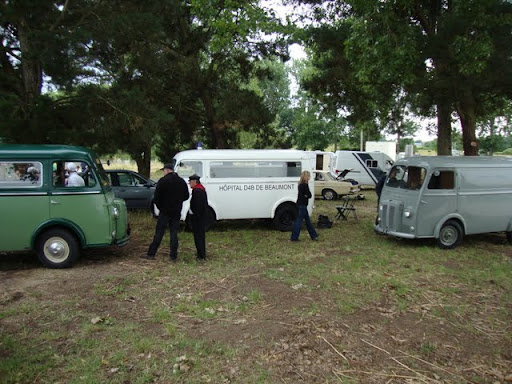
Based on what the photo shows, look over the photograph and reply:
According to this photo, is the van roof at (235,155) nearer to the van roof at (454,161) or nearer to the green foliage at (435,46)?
the van roof at (454,161)

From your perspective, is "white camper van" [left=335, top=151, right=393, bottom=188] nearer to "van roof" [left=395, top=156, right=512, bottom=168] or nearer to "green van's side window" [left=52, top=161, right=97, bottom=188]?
"van roof" [left=395, top=156, right=512, bottom=168]

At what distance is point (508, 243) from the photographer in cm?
1069

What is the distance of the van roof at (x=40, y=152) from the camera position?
7500 mm

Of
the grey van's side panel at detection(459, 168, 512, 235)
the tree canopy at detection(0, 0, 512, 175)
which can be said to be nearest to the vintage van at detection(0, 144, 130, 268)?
the tree canopy at detection(0, 0, 512, 175)

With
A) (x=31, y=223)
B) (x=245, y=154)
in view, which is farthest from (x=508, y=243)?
(x=31, y=223)

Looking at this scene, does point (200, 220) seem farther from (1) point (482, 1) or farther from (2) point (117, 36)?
(1) point (482, 1)

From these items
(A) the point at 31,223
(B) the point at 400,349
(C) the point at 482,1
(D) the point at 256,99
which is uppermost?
(C) the point at 482,1

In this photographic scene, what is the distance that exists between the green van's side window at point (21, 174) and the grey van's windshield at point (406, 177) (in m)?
7.97

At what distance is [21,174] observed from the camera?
24.7ft

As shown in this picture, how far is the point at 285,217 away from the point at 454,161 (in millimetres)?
4629

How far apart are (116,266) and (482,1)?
10.4 m

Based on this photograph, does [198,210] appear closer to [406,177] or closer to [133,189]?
[406,177]

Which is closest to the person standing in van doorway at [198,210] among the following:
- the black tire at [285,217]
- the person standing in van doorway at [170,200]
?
the person standing in van doorway at [170,200]

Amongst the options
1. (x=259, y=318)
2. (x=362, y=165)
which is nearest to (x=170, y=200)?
(x=259, y=318)
